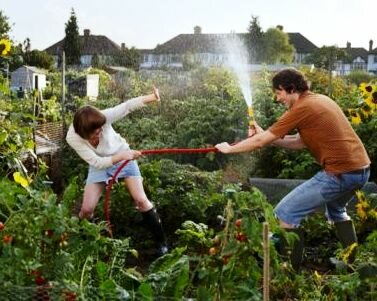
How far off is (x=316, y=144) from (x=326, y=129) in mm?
133

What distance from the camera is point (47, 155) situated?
817 cm

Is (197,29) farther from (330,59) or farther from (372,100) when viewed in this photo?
(372,100)

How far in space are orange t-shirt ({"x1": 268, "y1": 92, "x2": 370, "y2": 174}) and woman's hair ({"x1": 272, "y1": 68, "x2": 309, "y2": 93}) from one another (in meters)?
0.08

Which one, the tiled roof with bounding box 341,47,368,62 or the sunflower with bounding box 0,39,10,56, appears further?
the tiled roof with bounding box 341,47,368,62

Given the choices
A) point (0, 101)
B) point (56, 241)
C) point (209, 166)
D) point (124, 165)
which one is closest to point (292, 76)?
point (124, 165)

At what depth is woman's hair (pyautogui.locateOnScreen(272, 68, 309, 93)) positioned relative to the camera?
4383 millimetres

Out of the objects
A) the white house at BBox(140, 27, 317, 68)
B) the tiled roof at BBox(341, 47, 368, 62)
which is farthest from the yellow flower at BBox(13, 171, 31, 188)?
the tiled roof at BBox(341, 47, 368, 62)

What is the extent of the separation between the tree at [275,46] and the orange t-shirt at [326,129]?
176ft

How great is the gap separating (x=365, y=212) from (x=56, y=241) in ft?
10.0

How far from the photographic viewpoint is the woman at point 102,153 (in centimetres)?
496

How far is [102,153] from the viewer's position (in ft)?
16.8

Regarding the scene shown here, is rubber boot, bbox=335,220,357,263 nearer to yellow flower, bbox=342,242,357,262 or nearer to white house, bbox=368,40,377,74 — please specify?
yellow flower, bbox=342,242,357,262

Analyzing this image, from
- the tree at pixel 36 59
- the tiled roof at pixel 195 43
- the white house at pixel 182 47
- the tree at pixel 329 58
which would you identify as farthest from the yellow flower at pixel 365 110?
the white house at pixel 182 47

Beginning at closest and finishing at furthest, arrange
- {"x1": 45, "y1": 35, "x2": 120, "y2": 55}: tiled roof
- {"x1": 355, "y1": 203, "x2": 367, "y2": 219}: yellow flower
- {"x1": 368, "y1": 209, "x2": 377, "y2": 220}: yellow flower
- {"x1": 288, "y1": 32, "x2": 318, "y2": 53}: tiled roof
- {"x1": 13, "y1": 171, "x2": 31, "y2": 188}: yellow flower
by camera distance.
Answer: {"x1": 13, "y1": 171, "x2": 31, "y2": 188}: yellow flower < {"x1": 368, "y1": 209, "x2": 377, "y2": 220}: yellow flower < {"x1": 355, "y1": 203, "x2": 367, "y2": 219}: yellow flower < {"x1": 45, "y1": 35, "x2": 120, "y2": 55}: tiled roof < {"x1": 288, "y1": 32, "x2": 318, "y2": 53}: tiled roof
